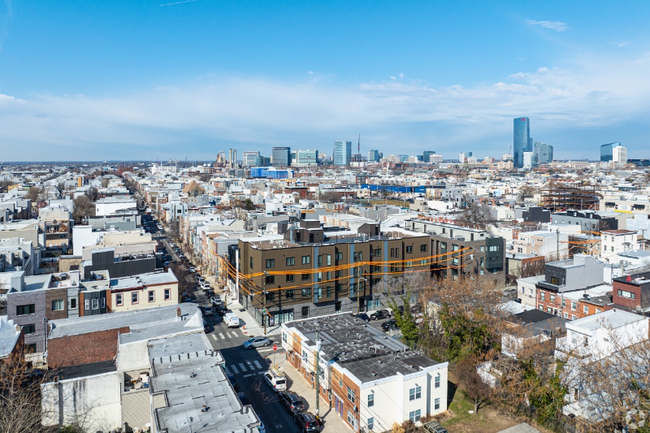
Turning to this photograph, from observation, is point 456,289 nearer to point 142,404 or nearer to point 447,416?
point 447,416

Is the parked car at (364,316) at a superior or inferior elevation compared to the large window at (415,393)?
inferior

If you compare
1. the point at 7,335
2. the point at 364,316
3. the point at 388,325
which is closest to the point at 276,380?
the point at 388,325

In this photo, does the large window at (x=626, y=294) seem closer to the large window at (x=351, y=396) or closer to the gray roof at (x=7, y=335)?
the large window at (x=351, y=396)

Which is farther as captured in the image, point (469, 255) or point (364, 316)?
point (469, 255)

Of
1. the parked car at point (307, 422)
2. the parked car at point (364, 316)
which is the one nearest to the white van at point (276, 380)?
the parked car at point (307, 422)

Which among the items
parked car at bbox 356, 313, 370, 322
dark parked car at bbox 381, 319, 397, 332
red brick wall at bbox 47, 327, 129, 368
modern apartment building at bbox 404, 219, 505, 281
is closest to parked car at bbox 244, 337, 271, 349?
red brick wall at bbox 47, 327, 129, 368

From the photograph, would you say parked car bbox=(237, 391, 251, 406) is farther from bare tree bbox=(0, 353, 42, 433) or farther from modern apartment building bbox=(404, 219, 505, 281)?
modern apartment building bbox=(404, 219, 505, 281)

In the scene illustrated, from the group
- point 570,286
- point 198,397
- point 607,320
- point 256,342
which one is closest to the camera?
point 198,397

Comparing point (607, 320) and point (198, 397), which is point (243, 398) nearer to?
point (198, 397)
